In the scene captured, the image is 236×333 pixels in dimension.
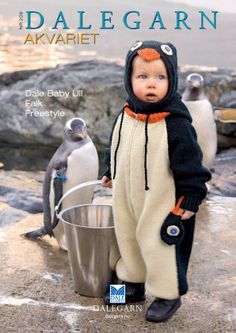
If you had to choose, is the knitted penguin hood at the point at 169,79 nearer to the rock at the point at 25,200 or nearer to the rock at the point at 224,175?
the rock at the point at 25,200

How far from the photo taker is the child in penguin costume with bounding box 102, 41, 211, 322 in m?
2.19

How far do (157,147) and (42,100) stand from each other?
557 centimetres

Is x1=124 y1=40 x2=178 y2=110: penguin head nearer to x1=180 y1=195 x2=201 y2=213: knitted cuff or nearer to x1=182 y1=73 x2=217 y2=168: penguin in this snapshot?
x1=180 y1=195 x2=201 y2=213: knitted cuff

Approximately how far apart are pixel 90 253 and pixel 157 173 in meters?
0.54

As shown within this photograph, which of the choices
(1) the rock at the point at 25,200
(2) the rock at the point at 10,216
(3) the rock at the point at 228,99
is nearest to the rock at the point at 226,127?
(3) the rock at the point at 228,99

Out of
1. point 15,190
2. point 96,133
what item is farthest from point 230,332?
point 96,133

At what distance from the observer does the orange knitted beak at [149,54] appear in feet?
7.12

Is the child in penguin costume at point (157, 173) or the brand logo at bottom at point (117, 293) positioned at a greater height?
the child in penguin costume at point (157, 173)

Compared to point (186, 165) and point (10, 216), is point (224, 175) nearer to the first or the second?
point (10, 216)

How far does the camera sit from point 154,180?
87.8 inches

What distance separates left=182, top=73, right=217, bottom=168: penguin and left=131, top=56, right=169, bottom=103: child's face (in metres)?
2.61

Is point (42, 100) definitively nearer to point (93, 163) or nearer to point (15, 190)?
point (15, 190)

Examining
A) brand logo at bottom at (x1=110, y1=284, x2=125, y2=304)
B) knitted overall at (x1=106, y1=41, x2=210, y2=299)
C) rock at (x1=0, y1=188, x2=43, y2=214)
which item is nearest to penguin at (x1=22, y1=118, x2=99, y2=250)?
rock at (x1=0, y1=188, x2=43, y2=214)

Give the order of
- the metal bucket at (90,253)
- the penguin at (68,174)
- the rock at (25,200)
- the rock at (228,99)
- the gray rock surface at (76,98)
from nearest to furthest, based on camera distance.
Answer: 1. the metal bucket at (90,253)
2. the penguin at (68,174)
3. the rock at (25,200)
4. the rock at (228,99)
5. the gray rock surface at (76,98)
